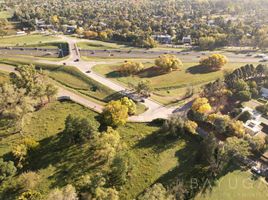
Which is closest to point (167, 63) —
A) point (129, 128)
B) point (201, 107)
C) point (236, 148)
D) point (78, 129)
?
point (201, 107)

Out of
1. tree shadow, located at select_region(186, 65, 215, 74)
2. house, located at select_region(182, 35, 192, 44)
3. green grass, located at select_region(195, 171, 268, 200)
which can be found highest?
house, located at select_region(182, 35, 192, 44)

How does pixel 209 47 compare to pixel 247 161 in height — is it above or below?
above

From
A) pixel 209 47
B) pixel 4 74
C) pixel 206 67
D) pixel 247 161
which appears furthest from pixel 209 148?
pixel 209 47

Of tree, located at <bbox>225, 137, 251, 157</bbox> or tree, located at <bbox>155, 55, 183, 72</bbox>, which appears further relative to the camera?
tree, located at <bbox>155, 55, 183, 72</bbox>

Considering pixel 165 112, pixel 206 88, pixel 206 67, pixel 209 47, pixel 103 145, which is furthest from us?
pixel 209 47

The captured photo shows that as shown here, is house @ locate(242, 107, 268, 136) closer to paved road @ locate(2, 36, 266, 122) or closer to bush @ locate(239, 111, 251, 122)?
bush @ locate(239, 111, 251, 122)

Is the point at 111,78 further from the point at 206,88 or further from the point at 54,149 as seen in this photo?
the point at 54,149

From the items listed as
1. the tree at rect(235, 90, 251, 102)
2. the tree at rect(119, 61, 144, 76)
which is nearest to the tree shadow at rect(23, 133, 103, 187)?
the tree at rect(119, 61, 144, 76)
